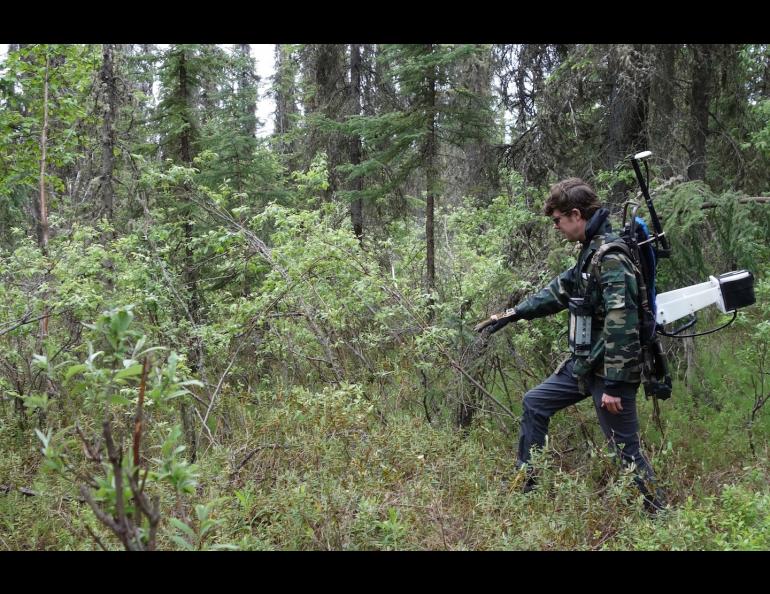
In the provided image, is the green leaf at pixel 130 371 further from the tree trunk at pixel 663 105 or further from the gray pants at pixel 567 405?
the tree trunk at pixel 663 105

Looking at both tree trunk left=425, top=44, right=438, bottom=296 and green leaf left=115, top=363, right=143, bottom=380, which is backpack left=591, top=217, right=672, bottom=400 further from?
tree trunk left=425, top=44, right=438, bottom=296

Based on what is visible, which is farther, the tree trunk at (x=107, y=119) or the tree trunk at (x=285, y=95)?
the tree trunk at (x=285, y=95)

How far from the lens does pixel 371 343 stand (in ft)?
22.5

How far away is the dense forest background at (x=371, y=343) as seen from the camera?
3.56 meters

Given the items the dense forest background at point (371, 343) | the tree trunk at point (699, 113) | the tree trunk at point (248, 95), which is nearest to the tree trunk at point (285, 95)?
the tree trunk at point (248, 95)

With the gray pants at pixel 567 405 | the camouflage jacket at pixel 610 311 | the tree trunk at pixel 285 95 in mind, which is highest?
the tree trunk at pixel 285 95

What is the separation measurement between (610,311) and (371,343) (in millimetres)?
3228

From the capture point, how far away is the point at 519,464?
4719mm

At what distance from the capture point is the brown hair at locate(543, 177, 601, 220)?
443cm

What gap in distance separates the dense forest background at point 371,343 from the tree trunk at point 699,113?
0.15 feet

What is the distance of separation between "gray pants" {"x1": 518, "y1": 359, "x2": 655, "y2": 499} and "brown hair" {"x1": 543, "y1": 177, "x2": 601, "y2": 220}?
120 cm

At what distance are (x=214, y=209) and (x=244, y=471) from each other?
4549mm

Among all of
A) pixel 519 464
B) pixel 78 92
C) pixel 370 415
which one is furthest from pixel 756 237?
pixel 78 92
